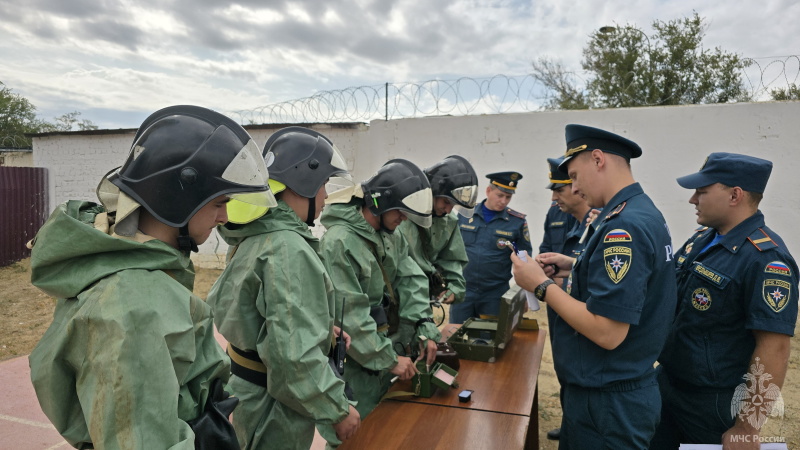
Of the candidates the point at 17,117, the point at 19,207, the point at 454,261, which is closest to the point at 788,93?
the point at 454,261

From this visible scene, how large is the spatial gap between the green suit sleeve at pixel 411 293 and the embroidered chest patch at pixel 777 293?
1714 millimetres

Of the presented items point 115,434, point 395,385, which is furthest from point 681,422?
point 115,434

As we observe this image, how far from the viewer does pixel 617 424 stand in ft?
6.62

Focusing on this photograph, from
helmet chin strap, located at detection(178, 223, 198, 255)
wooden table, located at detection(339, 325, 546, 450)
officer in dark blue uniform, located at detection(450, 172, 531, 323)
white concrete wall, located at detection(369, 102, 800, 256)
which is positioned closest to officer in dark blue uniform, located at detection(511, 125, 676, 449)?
wooden table, located at detection(339, 325, 546, 450)

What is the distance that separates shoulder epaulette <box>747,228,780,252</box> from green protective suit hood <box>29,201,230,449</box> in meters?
2.47

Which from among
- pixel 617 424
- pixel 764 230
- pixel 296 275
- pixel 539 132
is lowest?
pixel 617 424

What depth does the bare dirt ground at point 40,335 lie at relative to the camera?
14.4 ft

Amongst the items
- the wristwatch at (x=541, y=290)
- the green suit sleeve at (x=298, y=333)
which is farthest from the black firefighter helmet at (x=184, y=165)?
the wristwatch at (x=541, y=290)

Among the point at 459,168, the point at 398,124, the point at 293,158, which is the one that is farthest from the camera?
the point at 398,124

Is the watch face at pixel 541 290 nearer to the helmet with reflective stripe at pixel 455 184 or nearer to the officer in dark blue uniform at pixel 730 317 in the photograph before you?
the officer in dark blue uniform at pixel 730 317

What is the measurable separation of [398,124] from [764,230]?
696cm

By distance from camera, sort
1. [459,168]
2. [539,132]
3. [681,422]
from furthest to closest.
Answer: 1. [539,132]
2. [459,168]
3. [681,422]

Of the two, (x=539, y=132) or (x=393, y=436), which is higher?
(x=539, y=132)

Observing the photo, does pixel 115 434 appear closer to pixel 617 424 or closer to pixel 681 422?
pixel 617 424
